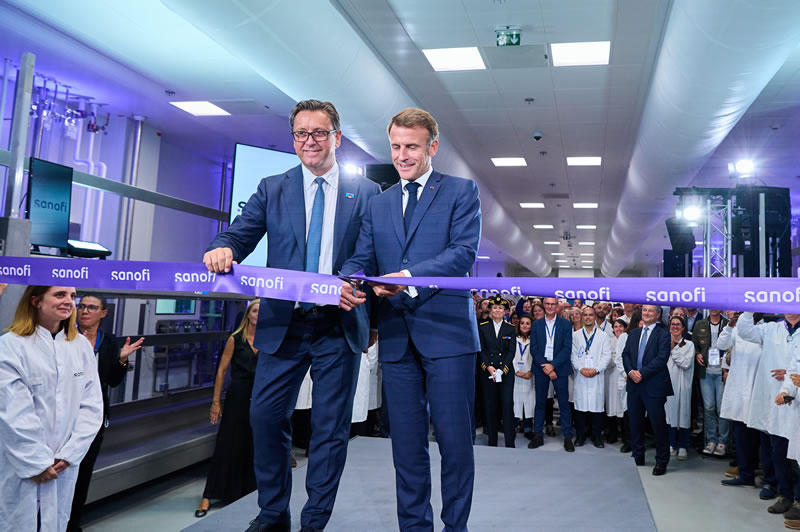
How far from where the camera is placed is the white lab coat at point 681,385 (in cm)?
705

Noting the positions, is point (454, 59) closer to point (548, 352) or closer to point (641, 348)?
point (548, 352)

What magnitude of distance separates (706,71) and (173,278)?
4421 mm

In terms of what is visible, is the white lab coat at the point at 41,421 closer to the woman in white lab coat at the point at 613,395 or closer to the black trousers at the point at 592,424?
the black trousers at the point at 592,424

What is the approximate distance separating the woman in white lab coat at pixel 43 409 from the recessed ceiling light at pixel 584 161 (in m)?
9.93

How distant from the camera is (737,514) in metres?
5.16

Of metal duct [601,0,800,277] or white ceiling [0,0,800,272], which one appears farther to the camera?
white ceiling [0,0,800,272]

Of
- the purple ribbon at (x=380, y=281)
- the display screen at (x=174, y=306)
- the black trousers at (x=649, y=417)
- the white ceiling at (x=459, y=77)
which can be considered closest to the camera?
the purple ribbon at (x=380, y=281)

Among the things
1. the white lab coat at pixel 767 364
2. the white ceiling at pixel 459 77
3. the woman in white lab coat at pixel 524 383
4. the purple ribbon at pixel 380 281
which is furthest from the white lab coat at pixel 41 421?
the woman in white lab coat at pixel 524 383

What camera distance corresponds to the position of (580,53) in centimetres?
686

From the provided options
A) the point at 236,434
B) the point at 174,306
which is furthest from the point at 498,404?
the point at 174,306

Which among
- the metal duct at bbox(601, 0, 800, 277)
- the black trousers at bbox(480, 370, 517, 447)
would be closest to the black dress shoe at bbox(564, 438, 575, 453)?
the black trousers at bbox(480, 370, 517, 447)

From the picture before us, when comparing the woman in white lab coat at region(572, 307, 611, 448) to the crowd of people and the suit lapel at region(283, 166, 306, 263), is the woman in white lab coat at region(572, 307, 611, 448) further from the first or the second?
the suit lapel at region(283, 166, 306, 263)

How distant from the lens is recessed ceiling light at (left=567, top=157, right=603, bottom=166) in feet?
37.9

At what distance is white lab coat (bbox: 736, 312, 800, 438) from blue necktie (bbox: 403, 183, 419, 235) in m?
4.09
